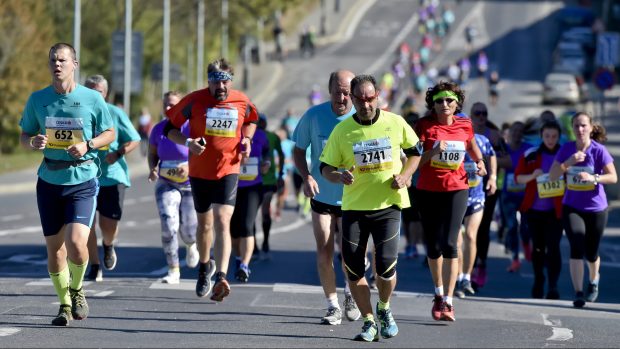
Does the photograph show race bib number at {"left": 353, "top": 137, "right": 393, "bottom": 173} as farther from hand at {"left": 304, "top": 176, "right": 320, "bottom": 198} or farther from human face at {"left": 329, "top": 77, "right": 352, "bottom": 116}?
human face at {"left": 329, "top": 77, "right": 352, "bottom": 116}

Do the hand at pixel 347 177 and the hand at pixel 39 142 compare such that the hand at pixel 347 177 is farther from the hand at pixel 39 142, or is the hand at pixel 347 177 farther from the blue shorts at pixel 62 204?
the hand at pixel 39 142

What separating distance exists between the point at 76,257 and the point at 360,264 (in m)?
2.06

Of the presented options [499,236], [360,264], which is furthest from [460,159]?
[499,236]

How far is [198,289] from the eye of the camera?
13.4m

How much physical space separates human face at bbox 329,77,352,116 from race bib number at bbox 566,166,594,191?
11.2ft

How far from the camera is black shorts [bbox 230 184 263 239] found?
51.3 ft

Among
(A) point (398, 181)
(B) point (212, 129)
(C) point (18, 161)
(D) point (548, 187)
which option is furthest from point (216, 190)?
(C) point (18, 161)

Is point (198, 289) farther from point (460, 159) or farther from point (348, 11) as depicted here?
point (348, 11)

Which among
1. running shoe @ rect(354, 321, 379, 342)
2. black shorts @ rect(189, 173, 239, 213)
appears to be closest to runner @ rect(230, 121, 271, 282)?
black shorts @ rect(189, 173, 239, 213)

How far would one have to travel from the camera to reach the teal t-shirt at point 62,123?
11555 millimetres

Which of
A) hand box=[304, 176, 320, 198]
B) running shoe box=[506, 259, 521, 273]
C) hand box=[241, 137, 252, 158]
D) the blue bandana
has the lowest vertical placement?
running shoe box=[506, 259, 521, 273]

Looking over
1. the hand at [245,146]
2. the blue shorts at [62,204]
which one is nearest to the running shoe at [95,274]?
the hand at [245,146]

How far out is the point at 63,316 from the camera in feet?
37.9

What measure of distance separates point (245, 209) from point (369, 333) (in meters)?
5.02
